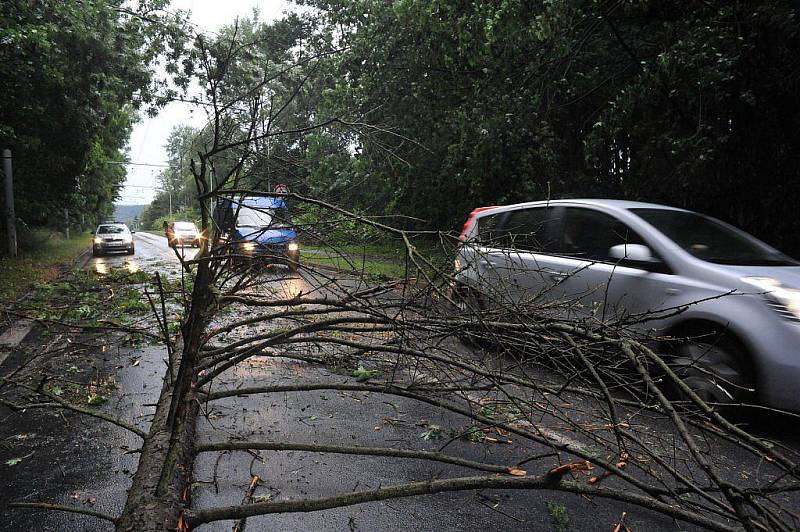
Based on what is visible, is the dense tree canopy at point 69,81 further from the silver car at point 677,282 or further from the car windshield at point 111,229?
the silver car at point 677,282

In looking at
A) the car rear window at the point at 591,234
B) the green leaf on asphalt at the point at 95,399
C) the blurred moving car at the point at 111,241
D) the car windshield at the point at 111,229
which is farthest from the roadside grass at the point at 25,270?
the car rear window at the point at 591,234

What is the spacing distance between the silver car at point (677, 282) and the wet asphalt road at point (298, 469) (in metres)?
0.80

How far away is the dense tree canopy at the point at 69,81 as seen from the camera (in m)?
14.1

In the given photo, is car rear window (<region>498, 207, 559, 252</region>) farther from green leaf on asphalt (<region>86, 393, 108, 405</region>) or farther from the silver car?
green leaf on asphalt (<region>86, 393, 108, 405</region>)

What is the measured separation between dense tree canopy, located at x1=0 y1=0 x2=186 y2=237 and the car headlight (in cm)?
1436

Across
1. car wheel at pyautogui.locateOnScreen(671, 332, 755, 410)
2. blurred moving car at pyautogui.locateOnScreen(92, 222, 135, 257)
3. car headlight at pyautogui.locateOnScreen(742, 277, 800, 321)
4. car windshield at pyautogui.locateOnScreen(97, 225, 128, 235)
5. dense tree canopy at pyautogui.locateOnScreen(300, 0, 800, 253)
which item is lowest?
blurred moving car at pyautogui.locateOnScreen(92, 222, 135, 257)

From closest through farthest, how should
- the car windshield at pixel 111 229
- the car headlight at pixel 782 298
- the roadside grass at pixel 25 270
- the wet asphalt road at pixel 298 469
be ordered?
1. the wet asphalt road at pixel 298 469
2. the car headlight at pixel 782 298
3. the roadside grass at pixel 25 270
4. the car windshield at pixel 111 229

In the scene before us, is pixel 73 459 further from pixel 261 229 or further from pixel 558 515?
pixel 558 515

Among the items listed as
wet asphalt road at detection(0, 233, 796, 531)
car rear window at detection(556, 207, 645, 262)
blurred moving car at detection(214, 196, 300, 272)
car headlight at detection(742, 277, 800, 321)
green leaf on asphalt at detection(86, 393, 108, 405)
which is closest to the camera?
blurred moving car at detection(214, 196, 300, 272)

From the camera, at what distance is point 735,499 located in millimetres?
1365

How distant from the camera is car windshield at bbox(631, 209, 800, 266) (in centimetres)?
476

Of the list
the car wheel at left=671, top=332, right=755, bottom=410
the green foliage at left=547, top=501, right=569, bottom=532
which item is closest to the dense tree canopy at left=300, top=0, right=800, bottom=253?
the green foliage at left=547, top=501, right=569, bottom=532

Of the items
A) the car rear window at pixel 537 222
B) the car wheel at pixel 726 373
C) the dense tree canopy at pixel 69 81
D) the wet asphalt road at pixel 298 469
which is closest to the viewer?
the wet asphalt road at pixel 298 469

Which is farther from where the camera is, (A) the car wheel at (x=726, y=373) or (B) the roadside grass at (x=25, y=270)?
(B) the roadside grass at (x=25, y=270)
